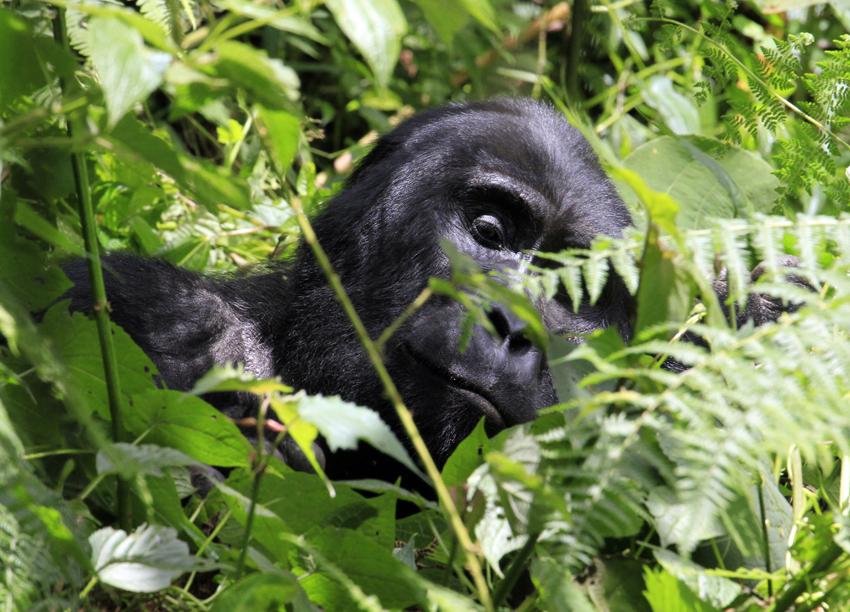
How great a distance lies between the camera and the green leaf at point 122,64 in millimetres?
1141

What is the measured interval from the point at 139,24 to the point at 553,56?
4479 millimetres

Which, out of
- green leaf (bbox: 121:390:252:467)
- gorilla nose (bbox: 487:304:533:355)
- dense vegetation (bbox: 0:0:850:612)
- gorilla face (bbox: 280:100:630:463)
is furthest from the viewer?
gorilla face (bbox: 280:100:630:463)

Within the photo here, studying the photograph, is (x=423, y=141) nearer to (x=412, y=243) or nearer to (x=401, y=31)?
(x=412, y=243)

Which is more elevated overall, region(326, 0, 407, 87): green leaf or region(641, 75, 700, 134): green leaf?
region(326, 0, 407, 87): green leaf

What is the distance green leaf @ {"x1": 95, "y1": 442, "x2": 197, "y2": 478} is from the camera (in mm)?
1473

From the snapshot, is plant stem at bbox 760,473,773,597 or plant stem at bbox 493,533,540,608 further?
plant stem at bbox 760,473,773,597

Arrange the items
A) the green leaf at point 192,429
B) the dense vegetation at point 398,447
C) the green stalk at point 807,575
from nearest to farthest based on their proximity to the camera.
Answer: the dense vegetation at point 398,447 < the green stalk at point 807,575 < the green leaf at point 192,429

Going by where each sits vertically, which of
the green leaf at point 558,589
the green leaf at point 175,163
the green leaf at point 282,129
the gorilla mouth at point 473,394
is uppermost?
the green leaf at point 282,129

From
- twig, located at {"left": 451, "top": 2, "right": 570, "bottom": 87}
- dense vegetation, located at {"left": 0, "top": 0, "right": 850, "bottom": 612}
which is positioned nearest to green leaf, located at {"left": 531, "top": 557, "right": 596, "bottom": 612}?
dense vegetation, located at {"left": 0, "top": 0, "right": 850, "bottom": 612}

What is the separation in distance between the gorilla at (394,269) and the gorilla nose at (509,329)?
15 cm

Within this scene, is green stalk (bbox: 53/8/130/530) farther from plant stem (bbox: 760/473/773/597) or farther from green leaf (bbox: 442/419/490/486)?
plant stem (bbox: 760/473/773/597)

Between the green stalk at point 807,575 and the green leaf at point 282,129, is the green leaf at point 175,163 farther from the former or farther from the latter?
the green stalk at point 807,575

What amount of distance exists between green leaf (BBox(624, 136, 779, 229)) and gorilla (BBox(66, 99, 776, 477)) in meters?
0.26

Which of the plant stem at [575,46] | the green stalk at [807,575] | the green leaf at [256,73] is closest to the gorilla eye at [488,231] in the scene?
the green stalk at [807,575]
